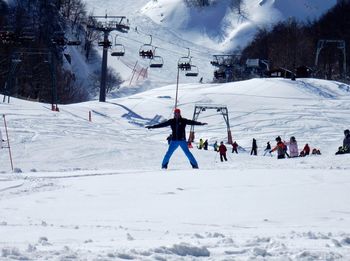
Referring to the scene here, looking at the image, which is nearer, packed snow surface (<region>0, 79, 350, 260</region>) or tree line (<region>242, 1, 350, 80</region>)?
packed snow surface (<region>0, 79, 350, 260</region>)

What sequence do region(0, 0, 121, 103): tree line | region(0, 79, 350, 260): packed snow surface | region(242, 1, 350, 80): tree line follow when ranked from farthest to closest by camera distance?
region(242, 1, 350, 80): tree line < region(0, 0, 121, 103): tree line < region(0, 79, 350, 260): packed snow surface

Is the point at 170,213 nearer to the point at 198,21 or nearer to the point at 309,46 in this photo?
the point at 309,46

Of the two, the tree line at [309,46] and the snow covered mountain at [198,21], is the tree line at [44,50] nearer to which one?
the snow covered mountain at [198,21]

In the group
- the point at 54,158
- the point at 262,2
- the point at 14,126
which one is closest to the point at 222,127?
the point at 14,126

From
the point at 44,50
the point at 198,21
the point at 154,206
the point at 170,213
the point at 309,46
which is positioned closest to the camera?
the point at 170,213

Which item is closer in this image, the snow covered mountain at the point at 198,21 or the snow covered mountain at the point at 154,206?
the snow covered mountain at the point at 154,206

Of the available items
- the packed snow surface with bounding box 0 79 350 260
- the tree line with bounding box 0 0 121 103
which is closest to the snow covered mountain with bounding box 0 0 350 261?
the packed snow surface with bounding box 0 79 350 260

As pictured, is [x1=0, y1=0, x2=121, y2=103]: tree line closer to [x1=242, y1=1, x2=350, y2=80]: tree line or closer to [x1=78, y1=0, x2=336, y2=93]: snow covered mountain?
[x1=78, y1=0, x2=336, y2=93]: snow covered mountain

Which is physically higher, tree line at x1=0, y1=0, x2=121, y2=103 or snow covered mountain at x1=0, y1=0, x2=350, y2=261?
tree line at x1=0, y1=0, x2=121, y2=103

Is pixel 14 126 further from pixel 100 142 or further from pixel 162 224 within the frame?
pixel 162 224

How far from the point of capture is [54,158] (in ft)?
73.8

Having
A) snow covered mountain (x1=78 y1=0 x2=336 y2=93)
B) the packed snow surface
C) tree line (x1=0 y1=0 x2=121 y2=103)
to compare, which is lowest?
the packed snow surface

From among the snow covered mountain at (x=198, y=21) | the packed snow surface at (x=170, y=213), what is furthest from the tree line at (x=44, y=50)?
the packed snow surface at (x=170, y=213)

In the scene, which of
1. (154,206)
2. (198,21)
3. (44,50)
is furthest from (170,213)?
(198,21)
